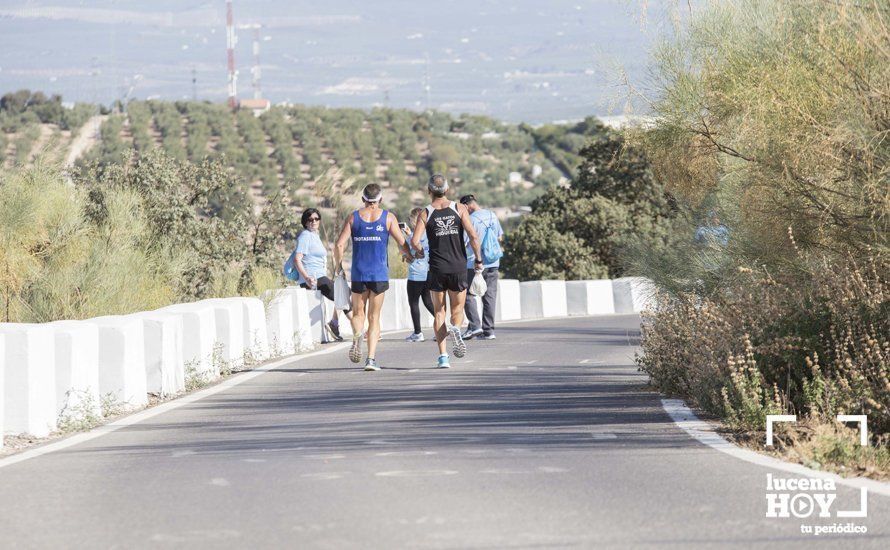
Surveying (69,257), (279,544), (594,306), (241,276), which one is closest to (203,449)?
(279,544)

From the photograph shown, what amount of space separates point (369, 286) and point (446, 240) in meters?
0.96

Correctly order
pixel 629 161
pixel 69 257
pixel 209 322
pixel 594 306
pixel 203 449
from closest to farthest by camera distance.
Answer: pixel 203 449, pixel 209 322, pixel 69 257, pixel 594 306, pixel 629 161

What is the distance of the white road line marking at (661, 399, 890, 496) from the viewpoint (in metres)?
9.38

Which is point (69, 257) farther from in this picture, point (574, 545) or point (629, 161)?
point (629, 161)

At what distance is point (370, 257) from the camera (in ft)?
59.7

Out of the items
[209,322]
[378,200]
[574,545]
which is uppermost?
[378,200]

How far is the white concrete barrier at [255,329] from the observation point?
19734mm

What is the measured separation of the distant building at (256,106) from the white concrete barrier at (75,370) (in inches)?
4600

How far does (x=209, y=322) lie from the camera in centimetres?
1772

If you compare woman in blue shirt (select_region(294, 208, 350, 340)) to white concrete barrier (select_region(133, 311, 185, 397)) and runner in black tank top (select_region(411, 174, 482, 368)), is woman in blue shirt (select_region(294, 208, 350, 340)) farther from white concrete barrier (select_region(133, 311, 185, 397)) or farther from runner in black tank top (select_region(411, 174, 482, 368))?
white concrete barrier (select_region(133, 311, 185, 397))

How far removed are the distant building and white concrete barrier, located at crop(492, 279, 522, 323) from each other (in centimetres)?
9695

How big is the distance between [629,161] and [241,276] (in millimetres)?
21689
